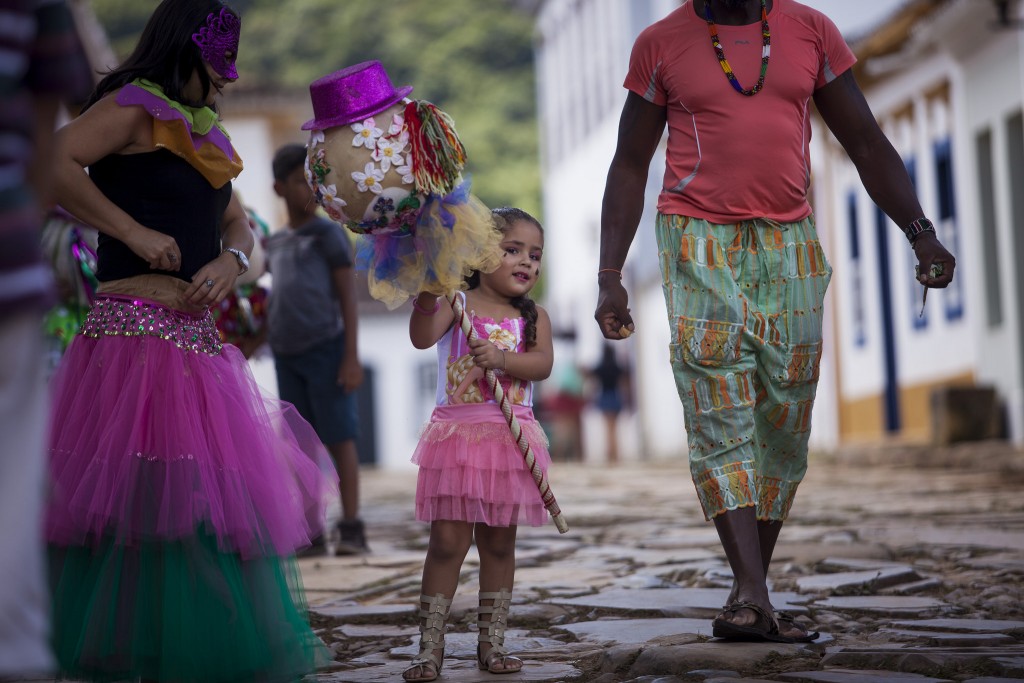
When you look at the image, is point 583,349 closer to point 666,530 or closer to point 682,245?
point 666,530

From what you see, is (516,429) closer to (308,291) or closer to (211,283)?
(211,283)

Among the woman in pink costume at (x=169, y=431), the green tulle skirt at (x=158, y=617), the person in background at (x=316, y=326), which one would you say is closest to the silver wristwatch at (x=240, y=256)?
the woman in pink costume at (x=169, y=431)

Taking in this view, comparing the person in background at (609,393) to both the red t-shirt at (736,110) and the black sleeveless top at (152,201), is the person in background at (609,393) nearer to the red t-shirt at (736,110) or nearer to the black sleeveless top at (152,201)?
the red t-shirt at (736,110)

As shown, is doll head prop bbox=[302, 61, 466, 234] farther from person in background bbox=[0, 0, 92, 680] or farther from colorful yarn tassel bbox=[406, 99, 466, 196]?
person in background bbox=[0, 0, 92, 680]

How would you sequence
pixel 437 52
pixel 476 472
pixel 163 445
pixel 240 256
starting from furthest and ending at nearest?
pixel 437 52
pixel 476 472
pixel 240 256
pixel 163 445

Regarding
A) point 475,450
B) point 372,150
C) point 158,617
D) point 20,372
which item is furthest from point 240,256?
point 20,372

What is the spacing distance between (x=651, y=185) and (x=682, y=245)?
75.2 ft

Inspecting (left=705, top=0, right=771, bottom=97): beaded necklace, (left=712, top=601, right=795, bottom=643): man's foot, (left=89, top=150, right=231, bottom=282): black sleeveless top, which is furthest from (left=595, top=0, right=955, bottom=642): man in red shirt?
(left=89, top=150, right=231, bottom=282): black sleeveless top

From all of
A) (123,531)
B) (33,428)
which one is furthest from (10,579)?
(123,531)

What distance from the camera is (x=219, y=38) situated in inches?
157

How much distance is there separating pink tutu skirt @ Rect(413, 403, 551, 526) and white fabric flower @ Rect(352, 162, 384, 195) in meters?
0.74

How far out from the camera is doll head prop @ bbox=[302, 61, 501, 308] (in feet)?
13.1

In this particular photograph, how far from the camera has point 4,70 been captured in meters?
2.41

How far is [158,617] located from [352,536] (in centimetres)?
382
